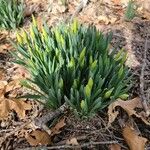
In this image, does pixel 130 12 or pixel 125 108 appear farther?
pixel 130 12

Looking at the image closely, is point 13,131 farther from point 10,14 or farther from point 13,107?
point 10,14

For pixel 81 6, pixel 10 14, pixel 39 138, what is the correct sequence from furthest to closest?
1. pixel 81 6
2. pixel 10 14
3. pixel 39 138

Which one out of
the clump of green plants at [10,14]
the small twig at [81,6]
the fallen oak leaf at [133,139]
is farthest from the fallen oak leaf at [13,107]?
the small twig at [81,6]

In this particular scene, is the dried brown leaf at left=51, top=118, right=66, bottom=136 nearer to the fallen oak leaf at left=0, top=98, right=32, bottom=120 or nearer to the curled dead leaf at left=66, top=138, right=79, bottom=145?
the curled dead leaf at left=66, top=138, right=79, bottom=145

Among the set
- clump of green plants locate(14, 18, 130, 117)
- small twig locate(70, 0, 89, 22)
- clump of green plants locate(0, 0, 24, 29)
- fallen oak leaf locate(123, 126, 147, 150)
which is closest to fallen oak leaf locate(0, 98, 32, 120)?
clump of green plants locate(14, 18, 130, 117)

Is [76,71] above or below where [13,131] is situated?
above

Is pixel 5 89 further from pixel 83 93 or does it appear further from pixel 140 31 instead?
pixel 140 31

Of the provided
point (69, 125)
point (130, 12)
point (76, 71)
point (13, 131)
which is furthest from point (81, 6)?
point (13, 131)

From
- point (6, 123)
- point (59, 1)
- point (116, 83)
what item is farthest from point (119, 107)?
point (59, 1)
